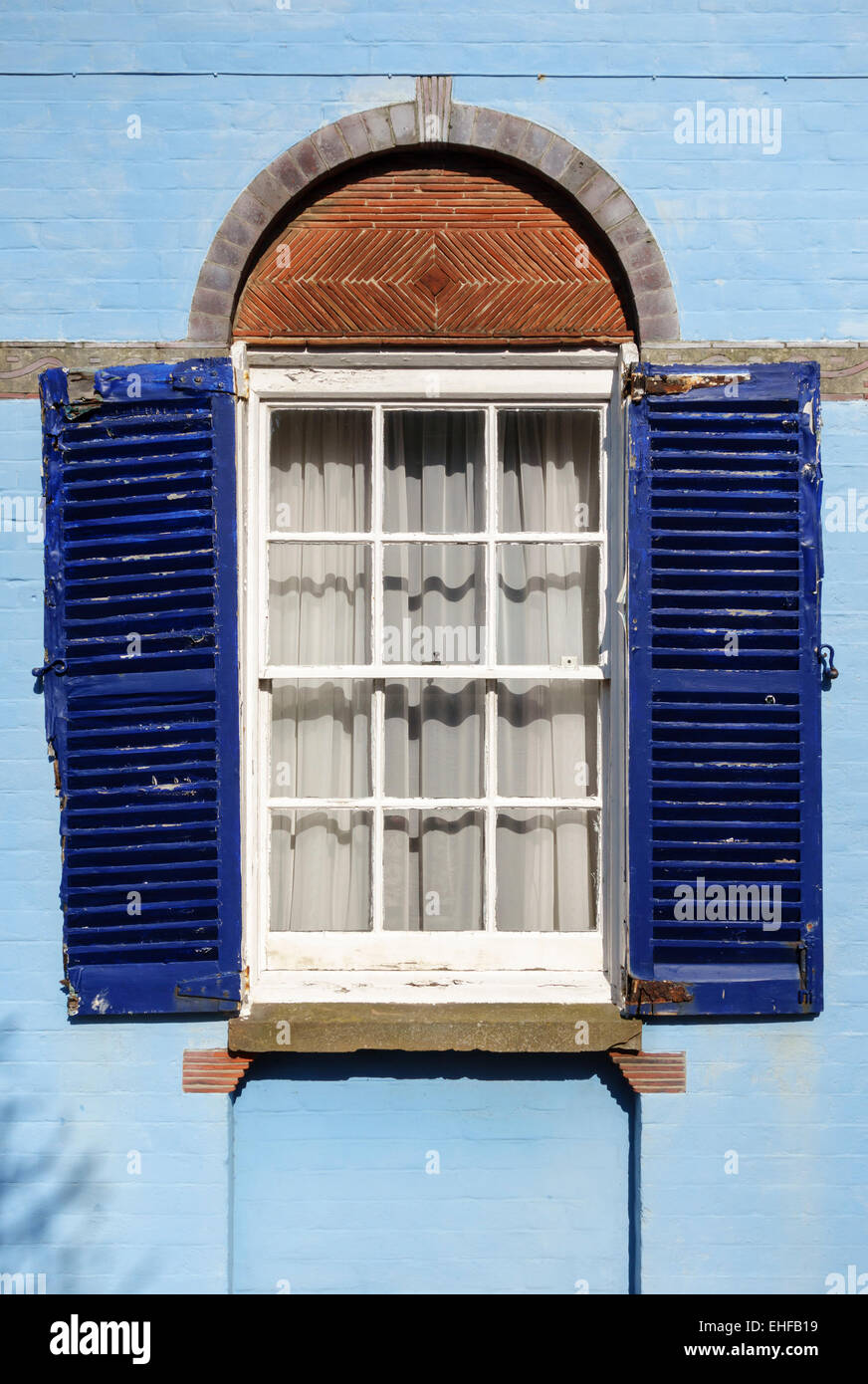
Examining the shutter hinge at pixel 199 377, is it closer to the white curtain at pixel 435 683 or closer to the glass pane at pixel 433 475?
the white curtain at pixel 435 683

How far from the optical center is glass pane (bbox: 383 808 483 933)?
3.74m

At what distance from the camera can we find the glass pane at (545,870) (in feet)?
12.3

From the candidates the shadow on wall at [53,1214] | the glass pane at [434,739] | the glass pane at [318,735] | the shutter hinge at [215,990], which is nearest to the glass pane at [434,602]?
the glass pane at [434,739]

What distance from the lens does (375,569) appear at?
372 cm

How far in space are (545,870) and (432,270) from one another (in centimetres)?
207

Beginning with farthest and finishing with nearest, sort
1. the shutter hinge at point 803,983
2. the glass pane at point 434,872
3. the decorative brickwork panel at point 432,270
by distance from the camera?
the glass pane at point 434,872
the decorative brickwork panel at point 432,270
the shutter hinge at point 803,983

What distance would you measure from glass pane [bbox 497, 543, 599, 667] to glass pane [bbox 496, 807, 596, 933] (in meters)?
0.55

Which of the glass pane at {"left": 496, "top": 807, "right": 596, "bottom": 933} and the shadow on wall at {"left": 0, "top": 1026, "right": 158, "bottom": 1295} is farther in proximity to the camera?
the glass pane at {"left": 496, "top": 807, "right": 596, "bottom": 933}

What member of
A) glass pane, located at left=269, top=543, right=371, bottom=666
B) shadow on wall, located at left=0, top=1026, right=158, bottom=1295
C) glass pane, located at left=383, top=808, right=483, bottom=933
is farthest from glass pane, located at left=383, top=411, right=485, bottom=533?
shadow on wall, located at left=0, top=1026, right=158, bottom=1295

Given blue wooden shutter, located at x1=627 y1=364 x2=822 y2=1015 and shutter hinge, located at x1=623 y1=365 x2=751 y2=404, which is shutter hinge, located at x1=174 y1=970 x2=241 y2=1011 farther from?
shutter hinge, located at x1=623 y1=365 x2=751 y2=404

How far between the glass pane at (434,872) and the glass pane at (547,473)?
1057 millimetres

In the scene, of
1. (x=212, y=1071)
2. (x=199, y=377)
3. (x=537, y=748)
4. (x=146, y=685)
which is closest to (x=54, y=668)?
(x=146, y=685)

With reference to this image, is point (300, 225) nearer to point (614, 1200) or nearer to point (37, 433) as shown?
point (37, 433)

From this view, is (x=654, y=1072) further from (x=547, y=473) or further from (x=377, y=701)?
(x=547, y=473)
